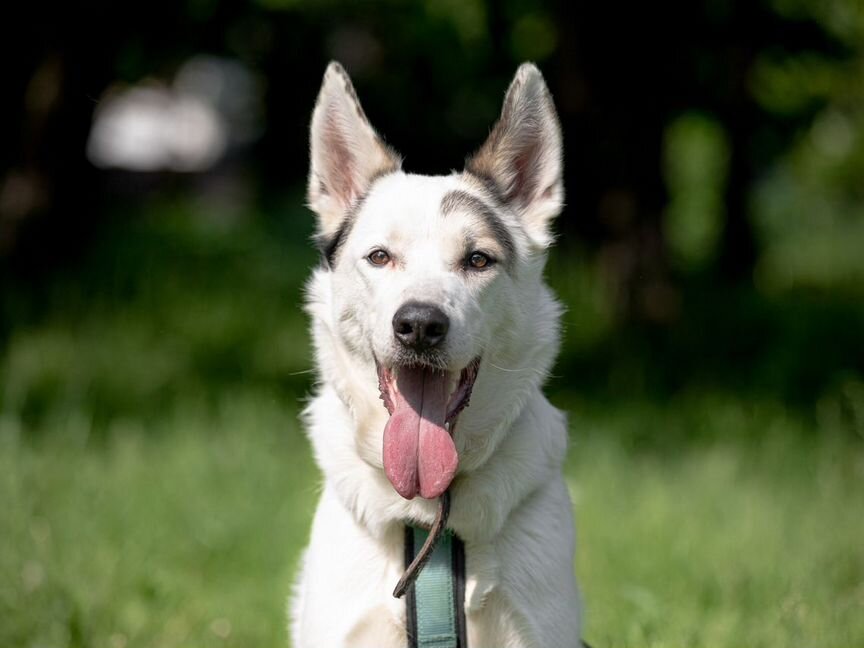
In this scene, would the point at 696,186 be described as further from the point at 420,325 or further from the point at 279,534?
the point at 420,325

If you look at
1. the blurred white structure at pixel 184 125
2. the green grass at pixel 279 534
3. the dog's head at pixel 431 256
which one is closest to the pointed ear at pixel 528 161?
the dog's head at pixel 431 256

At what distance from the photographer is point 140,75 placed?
39.8ft

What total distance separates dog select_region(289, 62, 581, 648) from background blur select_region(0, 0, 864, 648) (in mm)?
1399

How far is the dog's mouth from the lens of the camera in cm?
349

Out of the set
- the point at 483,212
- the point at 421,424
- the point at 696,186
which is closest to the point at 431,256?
the point at 483,212

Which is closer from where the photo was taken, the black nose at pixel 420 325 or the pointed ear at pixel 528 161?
the black nose at pixel 420 325

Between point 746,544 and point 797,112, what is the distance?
10.7 meters

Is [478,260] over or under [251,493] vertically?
over

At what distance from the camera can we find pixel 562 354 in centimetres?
1032

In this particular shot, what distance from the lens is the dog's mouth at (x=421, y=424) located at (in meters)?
3.49

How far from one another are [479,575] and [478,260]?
1.10 metres

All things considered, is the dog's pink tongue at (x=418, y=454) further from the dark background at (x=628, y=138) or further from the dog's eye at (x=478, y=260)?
the dark background at (x=628, y=138)

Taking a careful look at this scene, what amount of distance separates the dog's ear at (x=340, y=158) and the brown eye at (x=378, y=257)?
395 millimetres

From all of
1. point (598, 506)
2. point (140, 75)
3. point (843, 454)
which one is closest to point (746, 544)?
point (598, 506)
